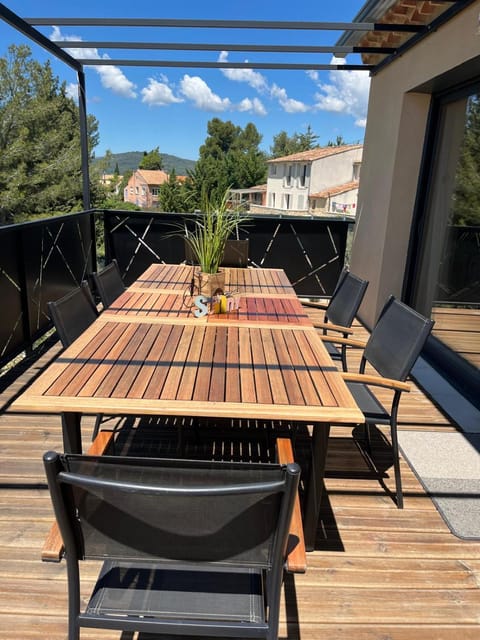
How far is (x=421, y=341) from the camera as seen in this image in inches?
82.1

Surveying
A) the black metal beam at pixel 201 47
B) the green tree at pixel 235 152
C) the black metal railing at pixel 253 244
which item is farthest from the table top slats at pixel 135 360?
the green tree at pixel 235 152

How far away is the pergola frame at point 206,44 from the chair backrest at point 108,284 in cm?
188

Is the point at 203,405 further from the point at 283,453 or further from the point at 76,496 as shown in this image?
the point at 76,496

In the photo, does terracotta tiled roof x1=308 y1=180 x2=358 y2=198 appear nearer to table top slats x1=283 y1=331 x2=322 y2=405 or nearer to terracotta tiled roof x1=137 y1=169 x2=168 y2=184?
terracotta tiled roof x1=137 y1=169 x2=168 y2=184

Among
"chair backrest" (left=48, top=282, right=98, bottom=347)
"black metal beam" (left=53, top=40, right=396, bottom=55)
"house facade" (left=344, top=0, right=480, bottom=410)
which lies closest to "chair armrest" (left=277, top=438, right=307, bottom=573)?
"chair backrest" (left=48, top=282, right=98, bottom=347)

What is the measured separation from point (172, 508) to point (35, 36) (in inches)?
166

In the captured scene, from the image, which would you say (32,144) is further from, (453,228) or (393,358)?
(393,358)

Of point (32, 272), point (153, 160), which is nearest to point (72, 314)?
point (32, 272)

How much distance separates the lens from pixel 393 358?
228 cm

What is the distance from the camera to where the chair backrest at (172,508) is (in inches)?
37.6

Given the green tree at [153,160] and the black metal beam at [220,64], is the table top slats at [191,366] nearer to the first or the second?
the black metal beam at [220,64]

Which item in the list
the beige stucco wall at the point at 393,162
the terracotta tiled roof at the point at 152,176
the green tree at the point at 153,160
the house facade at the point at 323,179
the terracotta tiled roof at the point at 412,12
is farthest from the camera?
the green tree at the point at 153,160

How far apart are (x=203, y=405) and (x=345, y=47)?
395 cm

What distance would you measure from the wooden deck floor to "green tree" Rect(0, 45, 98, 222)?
73.0ft
